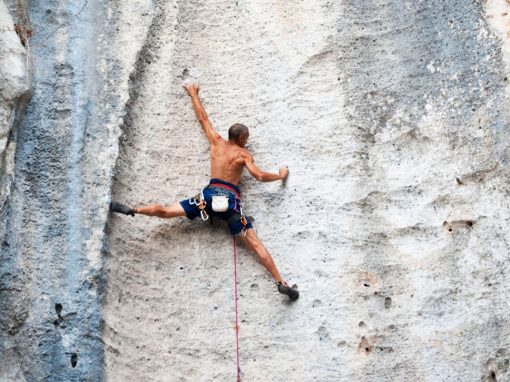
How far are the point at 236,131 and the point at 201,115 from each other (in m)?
0.47

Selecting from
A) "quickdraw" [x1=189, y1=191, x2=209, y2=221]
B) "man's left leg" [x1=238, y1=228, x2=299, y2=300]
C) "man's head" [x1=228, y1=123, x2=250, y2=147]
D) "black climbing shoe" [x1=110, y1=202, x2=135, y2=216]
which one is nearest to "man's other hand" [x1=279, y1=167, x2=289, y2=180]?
"man's head" [x1=228, y1=123, x2=250, y2=147]

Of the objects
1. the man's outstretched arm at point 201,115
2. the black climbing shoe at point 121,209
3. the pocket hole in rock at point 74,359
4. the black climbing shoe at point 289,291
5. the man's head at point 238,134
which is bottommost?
the pocket hole in rock at point 74,359

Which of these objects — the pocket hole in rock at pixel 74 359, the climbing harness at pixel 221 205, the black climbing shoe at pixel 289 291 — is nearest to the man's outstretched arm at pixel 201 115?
the climbing harness at pixel 221 205

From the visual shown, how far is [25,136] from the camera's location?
6129mm

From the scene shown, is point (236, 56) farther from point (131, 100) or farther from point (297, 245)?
point (297, 245)

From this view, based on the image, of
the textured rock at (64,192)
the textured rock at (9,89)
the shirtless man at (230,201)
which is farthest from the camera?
the shirtless man at (230,201)

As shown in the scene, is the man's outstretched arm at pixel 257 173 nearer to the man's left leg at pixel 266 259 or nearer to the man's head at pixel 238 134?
the man's head at pixel 238 134

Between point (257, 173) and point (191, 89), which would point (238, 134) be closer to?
point (257, 173)

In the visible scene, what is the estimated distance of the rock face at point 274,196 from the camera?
5949 mm

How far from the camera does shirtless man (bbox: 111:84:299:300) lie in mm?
6234

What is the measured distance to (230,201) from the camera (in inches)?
248

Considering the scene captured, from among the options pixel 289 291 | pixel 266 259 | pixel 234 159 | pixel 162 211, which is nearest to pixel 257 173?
pixel 234 159

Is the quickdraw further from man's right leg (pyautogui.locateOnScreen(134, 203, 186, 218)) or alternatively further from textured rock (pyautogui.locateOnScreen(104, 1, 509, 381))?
textured rock (pyautogui.locateOnScreen(104, 1, 509, 381))

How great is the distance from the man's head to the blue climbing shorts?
36 centimetres
